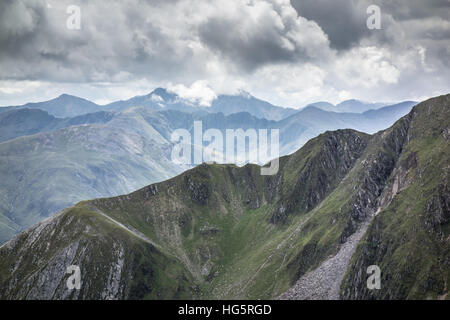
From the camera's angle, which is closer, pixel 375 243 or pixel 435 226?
pixel 435 226

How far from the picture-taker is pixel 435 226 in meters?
176

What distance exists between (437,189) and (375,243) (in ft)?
131
